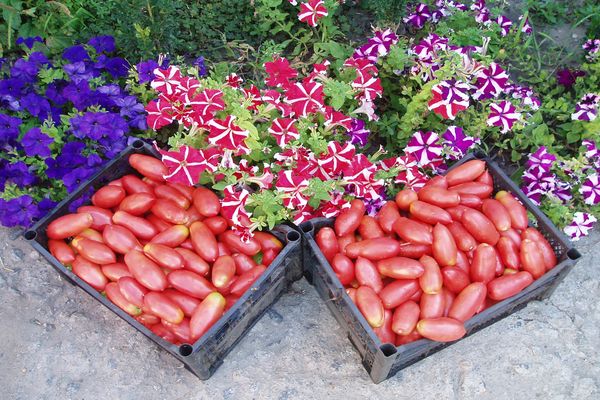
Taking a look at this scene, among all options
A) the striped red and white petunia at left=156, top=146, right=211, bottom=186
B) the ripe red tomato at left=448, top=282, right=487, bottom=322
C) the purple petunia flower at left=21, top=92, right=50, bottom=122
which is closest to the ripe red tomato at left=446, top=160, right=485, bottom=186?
the ripe red tomato at left=448, top=282, right=487, bottom=322

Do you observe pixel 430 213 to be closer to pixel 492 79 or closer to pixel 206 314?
pixel 492 79

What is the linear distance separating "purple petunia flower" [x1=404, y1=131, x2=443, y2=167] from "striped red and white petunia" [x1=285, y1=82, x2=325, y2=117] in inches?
18.2

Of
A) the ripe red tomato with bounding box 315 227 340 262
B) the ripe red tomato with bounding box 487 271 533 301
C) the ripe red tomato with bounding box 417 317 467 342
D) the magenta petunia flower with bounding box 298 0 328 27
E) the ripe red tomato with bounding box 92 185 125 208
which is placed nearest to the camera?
the ripe red tomato with bounding box 417 317 467 342

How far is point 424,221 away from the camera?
2.16 metres

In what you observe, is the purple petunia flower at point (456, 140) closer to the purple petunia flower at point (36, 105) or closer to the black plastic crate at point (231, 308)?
the black plastic crate at point (231, 308)

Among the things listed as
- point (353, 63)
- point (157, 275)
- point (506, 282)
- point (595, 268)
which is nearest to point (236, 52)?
point (353, 63)

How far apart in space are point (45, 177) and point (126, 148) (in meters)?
0.40

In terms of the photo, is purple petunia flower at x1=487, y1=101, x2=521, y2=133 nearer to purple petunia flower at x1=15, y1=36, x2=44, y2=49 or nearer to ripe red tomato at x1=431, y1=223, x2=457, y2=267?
ripe red tomato at x1=431, y1=223, x2=457, y2=267

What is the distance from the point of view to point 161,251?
6.64ft

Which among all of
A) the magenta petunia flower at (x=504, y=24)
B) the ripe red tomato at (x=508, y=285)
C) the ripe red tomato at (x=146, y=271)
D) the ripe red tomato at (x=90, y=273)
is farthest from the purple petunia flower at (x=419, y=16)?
the ripe red tomato at (x=90, y=273)

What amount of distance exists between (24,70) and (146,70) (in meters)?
0.54

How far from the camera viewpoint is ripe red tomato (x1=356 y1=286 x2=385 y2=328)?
192 centimetres

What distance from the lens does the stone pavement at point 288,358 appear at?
2.13 m

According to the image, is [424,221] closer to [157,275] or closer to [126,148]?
[157,275]
